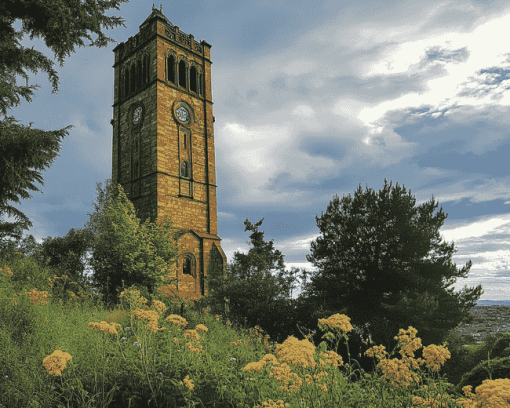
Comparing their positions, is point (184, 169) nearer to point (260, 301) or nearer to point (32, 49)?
point (260, 301)

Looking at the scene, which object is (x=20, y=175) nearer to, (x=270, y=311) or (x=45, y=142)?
(x=45, y=142)

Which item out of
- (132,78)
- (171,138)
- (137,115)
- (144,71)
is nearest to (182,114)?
(171,138)

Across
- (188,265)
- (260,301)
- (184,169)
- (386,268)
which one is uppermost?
(184,169)

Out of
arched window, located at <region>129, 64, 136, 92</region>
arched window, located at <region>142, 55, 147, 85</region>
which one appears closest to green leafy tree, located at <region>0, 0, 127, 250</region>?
arched window, located at <region>142, 55, 147, 85</region>

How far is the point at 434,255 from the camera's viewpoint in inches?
694

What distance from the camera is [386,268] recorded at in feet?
55.4

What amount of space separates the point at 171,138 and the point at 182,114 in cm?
277

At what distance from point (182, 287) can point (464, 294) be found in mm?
17349

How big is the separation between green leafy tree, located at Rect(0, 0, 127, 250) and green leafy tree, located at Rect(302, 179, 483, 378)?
12028 mm

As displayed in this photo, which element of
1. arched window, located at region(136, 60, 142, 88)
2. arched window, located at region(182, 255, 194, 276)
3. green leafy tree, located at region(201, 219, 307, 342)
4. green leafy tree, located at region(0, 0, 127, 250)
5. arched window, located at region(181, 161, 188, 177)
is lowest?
green leafy tree, located at region(201, 219, 307, 342)

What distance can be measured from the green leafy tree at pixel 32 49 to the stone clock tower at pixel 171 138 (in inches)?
565

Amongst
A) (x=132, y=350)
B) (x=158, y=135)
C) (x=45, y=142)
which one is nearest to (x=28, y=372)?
(x=132, y=350)

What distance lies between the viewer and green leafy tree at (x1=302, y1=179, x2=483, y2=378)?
50.6ft

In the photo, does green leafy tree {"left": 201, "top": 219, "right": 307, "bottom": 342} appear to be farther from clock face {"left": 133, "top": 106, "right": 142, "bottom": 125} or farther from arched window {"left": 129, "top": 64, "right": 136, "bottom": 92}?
arched window {"left": 129, "top": 64, "right": 136, "bottom": 92}
